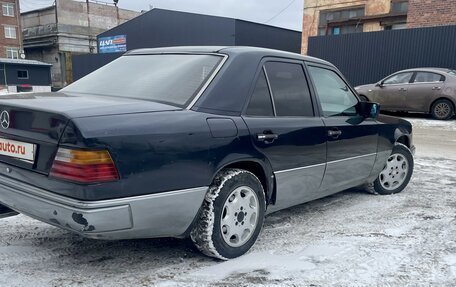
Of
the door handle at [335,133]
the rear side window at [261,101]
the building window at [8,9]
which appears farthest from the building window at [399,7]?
the building window at [8,9]

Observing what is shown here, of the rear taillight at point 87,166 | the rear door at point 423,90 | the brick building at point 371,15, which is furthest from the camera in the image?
the brick building at point 371,15

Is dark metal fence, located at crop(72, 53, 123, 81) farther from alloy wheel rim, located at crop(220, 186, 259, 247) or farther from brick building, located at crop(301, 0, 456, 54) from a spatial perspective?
alloy wheel rim, located at crop(220, 186, 259, 247)

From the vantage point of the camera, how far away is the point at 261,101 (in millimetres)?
3473

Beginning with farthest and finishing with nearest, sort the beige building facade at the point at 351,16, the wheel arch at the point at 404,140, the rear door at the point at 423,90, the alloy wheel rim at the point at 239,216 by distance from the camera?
the beige building facade at the point at 351,16 → the rear door at the point at 423,90 → the wheel arch at the point at 404,140 → the alloy wheel rim at the point at 239,216

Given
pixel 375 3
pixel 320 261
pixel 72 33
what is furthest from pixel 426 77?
pixel 72 33

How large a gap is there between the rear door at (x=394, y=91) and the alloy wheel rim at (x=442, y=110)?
98 cm

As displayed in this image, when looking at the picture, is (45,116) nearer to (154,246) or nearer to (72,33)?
(154,246)

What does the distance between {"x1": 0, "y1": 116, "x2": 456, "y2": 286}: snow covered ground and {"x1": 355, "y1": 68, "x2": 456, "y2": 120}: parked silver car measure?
9.08 meters

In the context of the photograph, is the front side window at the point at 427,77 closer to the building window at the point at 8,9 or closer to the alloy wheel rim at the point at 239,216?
the alloy wheel rim at the point at 239,216

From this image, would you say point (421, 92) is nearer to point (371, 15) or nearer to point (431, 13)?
Result: point (431, 13)

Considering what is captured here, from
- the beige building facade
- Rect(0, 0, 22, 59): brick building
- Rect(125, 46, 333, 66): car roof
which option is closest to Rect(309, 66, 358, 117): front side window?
Rect(125, 46, 333, 66): car roof

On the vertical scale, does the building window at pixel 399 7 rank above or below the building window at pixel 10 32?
below

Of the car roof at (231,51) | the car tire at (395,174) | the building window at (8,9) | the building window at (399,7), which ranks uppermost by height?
the building window at (8,9)

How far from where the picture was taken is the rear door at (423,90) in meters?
12.6
